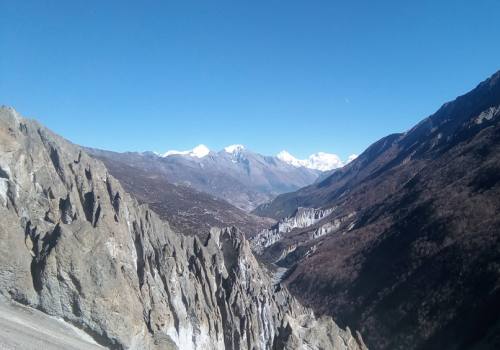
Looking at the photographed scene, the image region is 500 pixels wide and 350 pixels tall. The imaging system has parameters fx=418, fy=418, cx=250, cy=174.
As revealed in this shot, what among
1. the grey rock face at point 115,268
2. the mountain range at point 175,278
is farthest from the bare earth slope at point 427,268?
the grey rock face at point 115,268

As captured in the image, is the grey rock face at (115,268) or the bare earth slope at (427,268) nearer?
the grey rock face at (115,268)

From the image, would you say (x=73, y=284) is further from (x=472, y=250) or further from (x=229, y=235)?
(x=472, y=250)

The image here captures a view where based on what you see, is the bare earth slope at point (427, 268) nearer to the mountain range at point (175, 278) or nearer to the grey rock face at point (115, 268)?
the mountain range at point (175, 278)

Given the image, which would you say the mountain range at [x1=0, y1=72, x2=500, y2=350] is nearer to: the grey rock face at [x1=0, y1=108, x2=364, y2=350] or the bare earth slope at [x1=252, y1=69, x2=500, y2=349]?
the grey rock face at [x1=0, y1=108, x2=364, y2=350]

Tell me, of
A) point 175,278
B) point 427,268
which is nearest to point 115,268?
point 175,278

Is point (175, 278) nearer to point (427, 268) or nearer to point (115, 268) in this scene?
point (115, 268)

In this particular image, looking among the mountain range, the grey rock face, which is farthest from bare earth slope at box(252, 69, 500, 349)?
the grey rock face

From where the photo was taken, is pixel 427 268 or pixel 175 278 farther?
pixel 427 268

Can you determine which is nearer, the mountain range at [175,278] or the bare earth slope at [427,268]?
the mountain range at [175,278]

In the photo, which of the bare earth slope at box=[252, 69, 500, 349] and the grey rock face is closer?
the grey rock face
